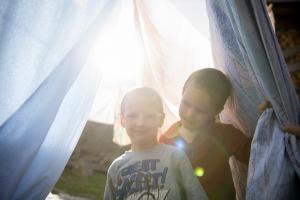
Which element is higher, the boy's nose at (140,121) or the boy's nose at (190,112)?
the boy's nose at (140,121)

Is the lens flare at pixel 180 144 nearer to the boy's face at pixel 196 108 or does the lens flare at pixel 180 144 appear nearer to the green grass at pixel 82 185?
the boy's face at pixel 196 108

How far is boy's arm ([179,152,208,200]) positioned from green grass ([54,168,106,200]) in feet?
15.2

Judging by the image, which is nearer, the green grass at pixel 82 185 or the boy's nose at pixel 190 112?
the boy's nose at pixel 190 112

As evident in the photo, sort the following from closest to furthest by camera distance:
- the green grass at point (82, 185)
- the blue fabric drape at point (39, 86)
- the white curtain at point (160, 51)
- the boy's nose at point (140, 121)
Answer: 1. the blue fabric drape at point (39, 86)
2. the boy's nose at point (140, 121)
3. the white curtain at point (160, 51)
4. the green grass at point (82, 185)

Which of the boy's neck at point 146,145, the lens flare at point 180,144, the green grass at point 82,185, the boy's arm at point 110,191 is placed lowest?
the green grass at point 82,185

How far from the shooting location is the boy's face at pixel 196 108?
2125 millimetres

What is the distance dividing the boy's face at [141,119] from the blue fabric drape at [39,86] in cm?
36

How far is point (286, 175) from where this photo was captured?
156 centimetres

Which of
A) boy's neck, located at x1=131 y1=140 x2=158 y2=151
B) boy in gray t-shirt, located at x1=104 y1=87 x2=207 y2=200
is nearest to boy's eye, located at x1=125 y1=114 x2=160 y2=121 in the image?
boy in gray t-shirt, located at x1=104 y1=87 x2=207 y2=200

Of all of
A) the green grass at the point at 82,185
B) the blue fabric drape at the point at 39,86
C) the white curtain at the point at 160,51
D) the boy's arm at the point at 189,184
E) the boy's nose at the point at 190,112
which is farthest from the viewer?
the green grass at the point at 82,185

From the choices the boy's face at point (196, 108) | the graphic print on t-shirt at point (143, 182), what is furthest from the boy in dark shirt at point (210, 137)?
the graphic print on t-shirt at point (143, 182)

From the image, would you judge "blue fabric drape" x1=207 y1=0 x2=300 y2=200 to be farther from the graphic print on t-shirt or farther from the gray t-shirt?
the graphic print on t-shirt

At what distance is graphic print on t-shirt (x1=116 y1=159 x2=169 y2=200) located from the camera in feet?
5.99

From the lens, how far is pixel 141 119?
1.96 metres
